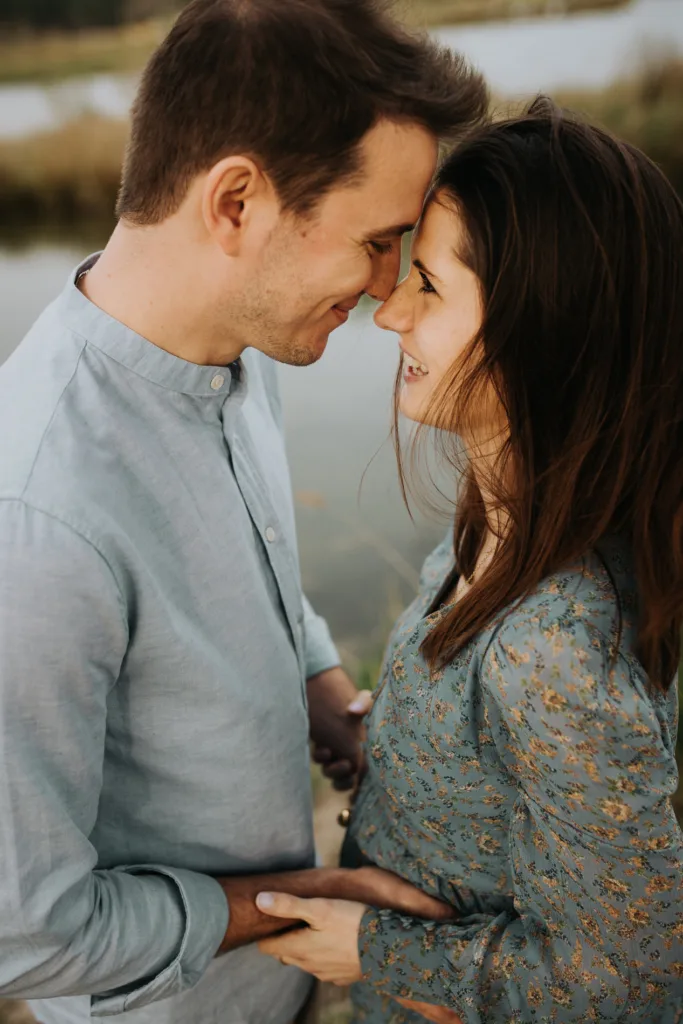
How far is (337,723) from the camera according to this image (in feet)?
4.80

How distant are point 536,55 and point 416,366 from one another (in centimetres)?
116

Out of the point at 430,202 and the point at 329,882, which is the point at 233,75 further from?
the point at 329,882

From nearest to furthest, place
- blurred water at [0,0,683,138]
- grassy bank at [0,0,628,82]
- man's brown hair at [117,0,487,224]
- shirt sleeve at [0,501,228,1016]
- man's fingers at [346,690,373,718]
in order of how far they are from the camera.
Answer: shirt sleeve at [0,501,228,1016]
man's brown hair at [117,0,487,224]
man's fingers at [346,690,373,718]
grassy bank at [0,0,628,82]
blurred water at [0,0,683,138]

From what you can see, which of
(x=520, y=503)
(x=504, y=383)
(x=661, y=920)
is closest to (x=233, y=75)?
(x=504, y=383)

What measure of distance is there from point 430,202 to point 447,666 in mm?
527

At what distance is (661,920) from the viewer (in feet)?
2.85

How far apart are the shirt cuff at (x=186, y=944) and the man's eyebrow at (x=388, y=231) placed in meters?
0.78

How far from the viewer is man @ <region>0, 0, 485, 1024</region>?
Answer: 84 centimetres

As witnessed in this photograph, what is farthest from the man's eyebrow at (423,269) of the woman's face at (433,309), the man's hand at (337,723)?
the man's hand at (337,723)

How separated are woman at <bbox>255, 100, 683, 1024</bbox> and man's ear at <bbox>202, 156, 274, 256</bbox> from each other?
190mm

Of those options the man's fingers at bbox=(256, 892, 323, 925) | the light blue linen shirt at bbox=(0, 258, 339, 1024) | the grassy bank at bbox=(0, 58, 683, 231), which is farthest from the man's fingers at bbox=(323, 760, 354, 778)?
the grassy bank at bbox=(0, 58, 683, 231)

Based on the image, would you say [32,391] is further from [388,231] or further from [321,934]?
[321,934]

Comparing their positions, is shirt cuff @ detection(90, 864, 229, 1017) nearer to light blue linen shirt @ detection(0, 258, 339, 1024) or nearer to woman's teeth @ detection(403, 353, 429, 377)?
light blue linen shirt @ detection(0, 258, 339, 1024)

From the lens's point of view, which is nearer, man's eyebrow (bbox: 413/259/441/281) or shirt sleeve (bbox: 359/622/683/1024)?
shirt sleeve (bbox: 359/622/683/1024)
